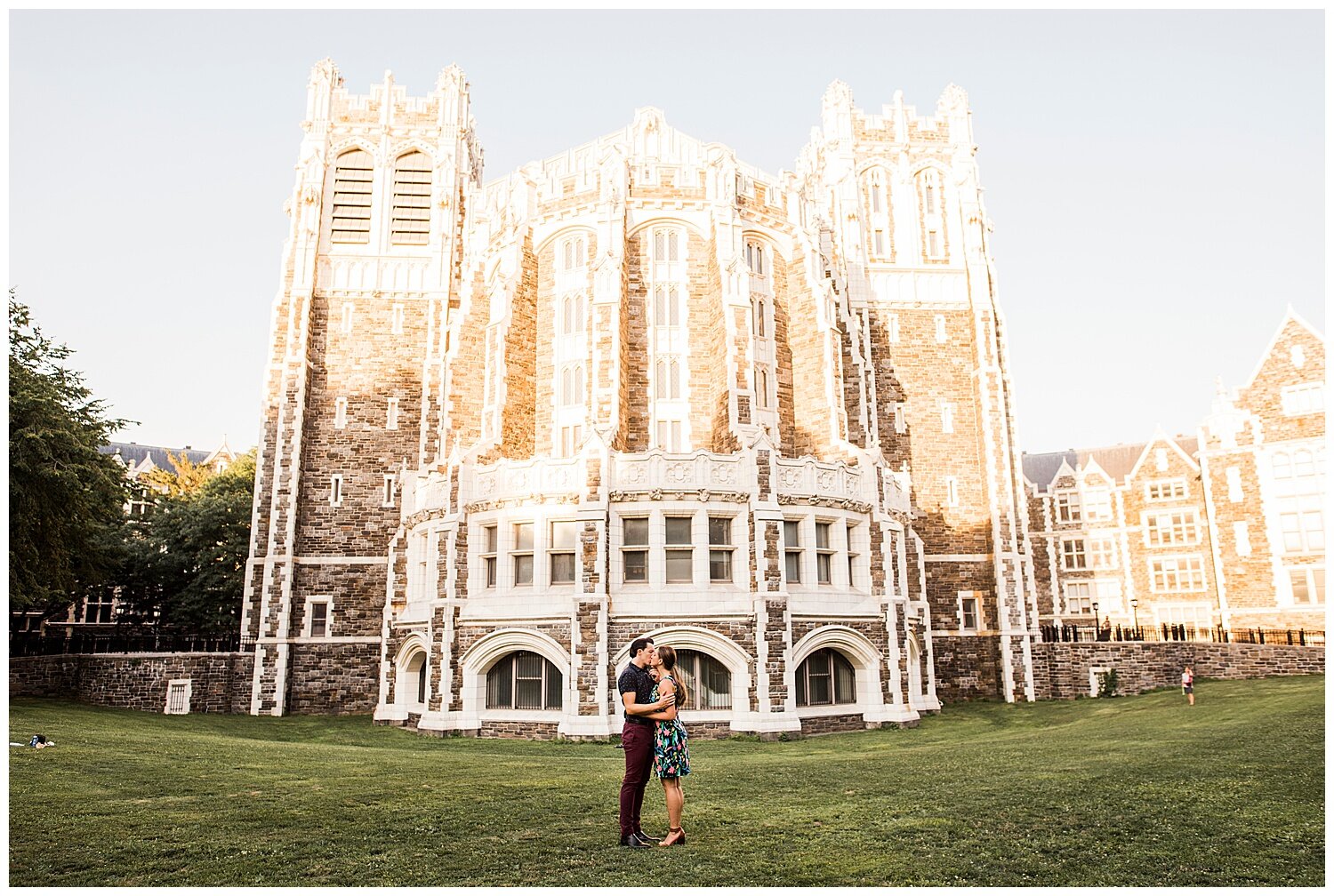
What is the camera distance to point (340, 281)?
115ft

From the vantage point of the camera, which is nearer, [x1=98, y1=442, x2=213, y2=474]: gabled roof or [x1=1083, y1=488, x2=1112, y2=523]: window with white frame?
[x1=1083, y1=488, x2=1112, y2=523]: window with white frame

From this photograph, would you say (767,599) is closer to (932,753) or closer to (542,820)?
(932,753)

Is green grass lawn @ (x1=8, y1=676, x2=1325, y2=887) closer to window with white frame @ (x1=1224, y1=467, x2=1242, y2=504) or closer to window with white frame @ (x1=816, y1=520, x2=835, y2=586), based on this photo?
window with white frame @ (x1=816, y1=520, x2=835, y2=586)

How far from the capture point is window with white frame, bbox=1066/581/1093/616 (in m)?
49.1

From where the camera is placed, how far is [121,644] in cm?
3506

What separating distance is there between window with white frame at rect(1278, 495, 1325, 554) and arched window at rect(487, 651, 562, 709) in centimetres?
3445

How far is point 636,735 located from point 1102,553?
47.7 meters

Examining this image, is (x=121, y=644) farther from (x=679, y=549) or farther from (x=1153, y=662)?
(x=1153, y=662)

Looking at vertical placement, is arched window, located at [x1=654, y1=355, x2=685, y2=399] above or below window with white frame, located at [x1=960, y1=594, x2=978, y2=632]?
above

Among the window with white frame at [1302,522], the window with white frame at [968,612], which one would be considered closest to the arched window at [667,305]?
the window with white frame at [968,612]

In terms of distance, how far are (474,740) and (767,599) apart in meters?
7.63

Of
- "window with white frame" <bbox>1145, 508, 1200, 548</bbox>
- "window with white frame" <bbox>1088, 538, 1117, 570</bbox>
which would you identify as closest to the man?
"window with white frame" <bbox>1145, 508, 1200, 548</bbox>

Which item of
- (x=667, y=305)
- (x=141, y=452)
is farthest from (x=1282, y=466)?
(x=141, y=452)

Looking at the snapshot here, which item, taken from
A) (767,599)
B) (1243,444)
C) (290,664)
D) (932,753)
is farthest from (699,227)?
Answer: (1243,444)
